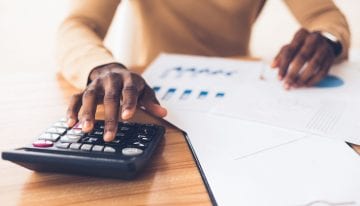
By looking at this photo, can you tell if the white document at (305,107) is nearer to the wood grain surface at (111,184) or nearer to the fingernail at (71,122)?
the wood grain surface at (111,184)

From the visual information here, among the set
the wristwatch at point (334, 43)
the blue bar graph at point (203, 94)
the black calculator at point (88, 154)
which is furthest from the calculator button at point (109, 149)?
the wristwatch at point (334, 43)

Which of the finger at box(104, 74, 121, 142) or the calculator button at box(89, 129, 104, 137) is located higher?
the finger at box(104, 74, 121, 142)

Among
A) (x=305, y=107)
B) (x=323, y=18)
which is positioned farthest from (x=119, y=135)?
(x=323, y=18)

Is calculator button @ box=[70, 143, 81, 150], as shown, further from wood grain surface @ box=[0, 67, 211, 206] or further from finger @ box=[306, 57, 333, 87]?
finger @ box=[306, 57, 333, 87]

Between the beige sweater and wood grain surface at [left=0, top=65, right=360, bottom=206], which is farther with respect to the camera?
the beige sweater

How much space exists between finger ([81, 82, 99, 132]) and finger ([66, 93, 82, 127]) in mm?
12

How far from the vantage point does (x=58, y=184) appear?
406 mm

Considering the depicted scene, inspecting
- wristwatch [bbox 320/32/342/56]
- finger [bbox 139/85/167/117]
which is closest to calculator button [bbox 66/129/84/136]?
finger [bbox 139/85/167/117]

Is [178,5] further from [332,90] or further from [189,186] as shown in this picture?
[189,186]

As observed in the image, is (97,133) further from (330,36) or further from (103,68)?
(330,36)

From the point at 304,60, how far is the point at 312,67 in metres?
0.03

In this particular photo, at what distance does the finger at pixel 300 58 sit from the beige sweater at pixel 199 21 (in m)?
0.11

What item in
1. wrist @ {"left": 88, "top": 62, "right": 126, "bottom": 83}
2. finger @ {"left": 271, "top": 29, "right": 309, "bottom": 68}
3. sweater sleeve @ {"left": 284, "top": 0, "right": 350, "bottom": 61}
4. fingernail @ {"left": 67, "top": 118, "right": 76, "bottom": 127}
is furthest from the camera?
A: sweater sleeve @ {"left": 284, "top": 0, "right": 350, "bottom": 61}

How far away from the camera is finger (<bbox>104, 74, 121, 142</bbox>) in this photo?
17.2 inches
